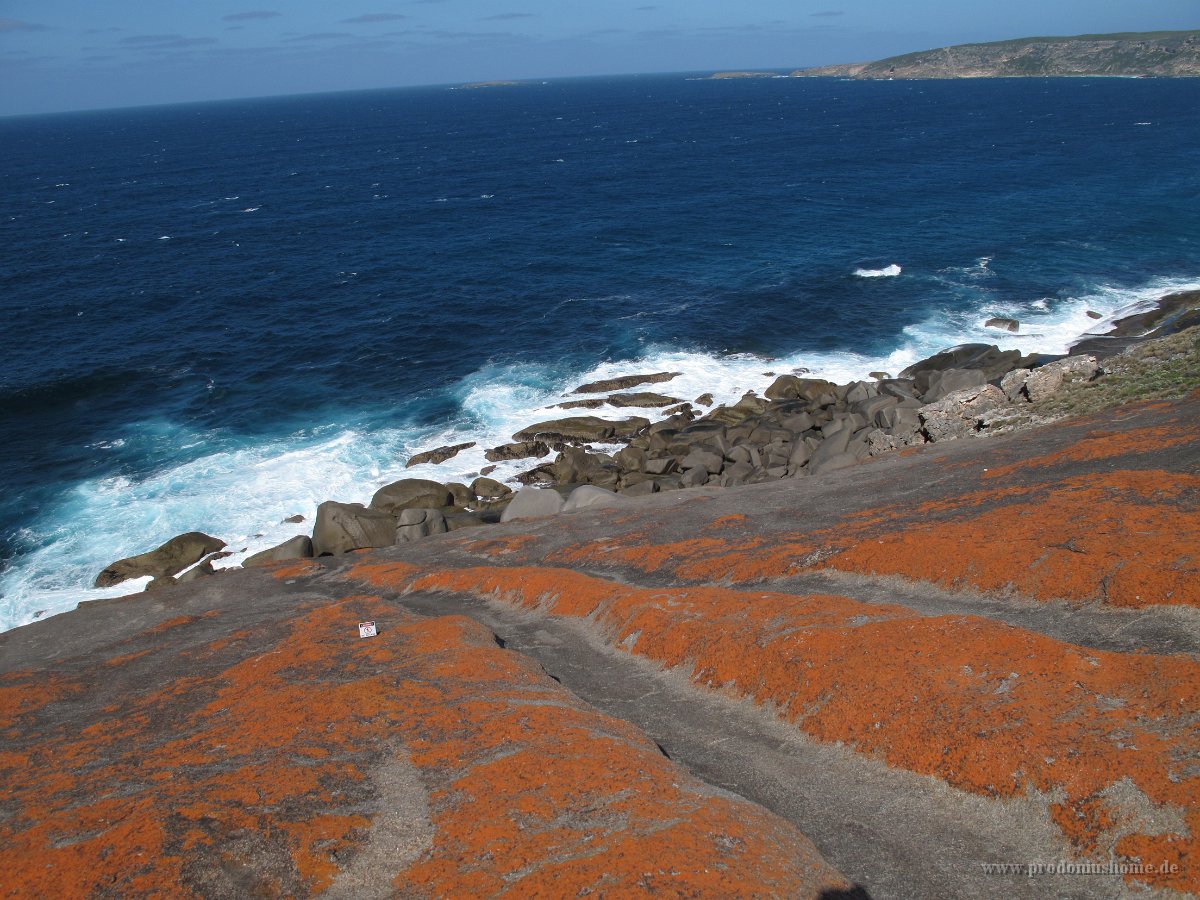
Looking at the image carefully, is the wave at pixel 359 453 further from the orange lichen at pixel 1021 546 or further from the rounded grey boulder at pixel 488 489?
the orange lichen at pixel 1021 546

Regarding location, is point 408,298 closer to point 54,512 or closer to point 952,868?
point 54,512

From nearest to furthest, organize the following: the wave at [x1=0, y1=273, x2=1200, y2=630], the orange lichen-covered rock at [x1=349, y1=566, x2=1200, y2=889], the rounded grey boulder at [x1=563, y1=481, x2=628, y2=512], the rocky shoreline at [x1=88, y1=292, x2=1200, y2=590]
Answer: the orange lichen-covered rock at [x1=349, y1=566, x2=1200, y2=889]
the rounded grey boulder at [x1=563, y1=481, x2=628, y2=512]
the rocky shoreline at [x1=88, y1=292, x2=1200, y2=590]
the wave at [x1=0, y1=273, x2=1200, y2=630]

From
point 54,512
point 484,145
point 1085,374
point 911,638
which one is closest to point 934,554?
point 911,638

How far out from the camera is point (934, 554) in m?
18.1

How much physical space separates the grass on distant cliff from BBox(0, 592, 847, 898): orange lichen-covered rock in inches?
967

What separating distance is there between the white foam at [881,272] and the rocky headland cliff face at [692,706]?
47748mm

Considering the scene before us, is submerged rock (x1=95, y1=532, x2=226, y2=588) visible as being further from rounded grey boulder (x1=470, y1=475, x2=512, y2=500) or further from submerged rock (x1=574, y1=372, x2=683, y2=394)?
submerged rock (x1=574, y1=372, x2=683, y2=394)

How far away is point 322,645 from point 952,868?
1417cm

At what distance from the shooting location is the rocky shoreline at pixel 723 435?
33.3 meters

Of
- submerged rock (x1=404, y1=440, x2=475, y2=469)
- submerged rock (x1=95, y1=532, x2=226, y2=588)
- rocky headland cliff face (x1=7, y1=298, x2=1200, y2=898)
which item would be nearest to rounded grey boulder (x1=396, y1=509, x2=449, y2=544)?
rocky headland cliff face (x1=7, y1=298, x2=1200, y2=898)

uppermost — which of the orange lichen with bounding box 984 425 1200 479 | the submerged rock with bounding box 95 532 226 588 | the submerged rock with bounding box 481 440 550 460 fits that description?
the orange lichen with bounding box 984 425 1200 479

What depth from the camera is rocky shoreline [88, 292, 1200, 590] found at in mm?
33344

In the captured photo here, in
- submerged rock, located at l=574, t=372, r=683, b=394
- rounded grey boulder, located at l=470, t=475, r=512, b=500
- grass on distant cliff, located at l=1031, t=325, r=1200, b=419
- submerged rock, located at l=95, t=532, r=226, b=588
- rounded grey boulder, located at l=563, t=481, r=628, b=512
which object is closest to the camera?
grass on distant cliff, located at l=1031, t=325, r=1200, b=419

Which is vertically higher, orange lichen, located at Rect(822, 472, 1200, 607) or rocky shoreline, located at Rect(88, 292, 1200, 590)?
orange lichen, located at Rect(822, 472, 1200, 607)
